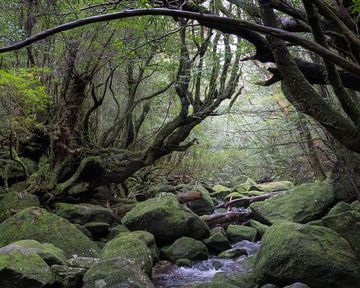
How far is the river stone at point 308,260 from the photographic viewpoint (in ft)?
15.3

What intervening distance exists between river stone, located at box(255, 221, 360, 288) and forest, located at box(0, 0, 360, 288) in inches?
0.7

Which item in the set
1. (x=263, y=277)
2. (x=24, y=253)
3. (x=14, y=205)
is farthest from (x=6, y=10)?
(x=263, y=277)

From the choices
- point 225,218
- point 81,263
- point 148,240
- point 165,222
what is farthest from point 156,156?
point 81,263

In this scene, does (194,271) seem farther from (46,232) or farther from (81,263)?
(46,232)

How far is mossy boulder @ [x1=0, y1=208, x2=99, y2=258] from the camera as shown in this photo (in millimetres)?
6074

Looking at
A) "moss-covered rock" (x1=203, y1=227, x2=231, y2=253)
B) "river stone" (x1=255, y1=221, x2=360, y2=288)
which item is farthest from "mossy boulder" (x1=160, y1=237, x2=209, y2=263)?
"river stone" (x1=255, y1=221, x2=360, y2=288)

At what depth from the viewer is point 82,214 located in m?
7.99

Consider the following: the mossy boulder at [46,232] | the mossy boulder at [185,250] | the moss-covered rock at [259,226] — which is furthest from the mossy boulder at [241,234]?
the mossy boulder at [46,232]

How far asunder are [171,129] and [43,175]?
3243 mm

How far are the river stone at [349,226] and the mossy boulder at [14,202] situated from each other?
18.8 ft

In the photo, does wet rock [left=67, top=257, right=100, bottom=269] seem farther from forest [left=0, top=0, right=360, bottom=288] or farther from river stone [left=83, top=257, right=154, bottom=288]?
river stone [left=83, top=257, right=154, bottom=288]

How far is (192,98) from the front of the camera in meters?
10.1

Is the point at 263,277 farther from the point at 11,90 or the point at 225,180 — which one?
the point at 225,180

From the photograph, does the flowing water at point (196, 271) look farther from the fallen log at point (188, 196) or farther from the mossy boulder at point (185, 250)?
the fallen log at point (188, 196)
